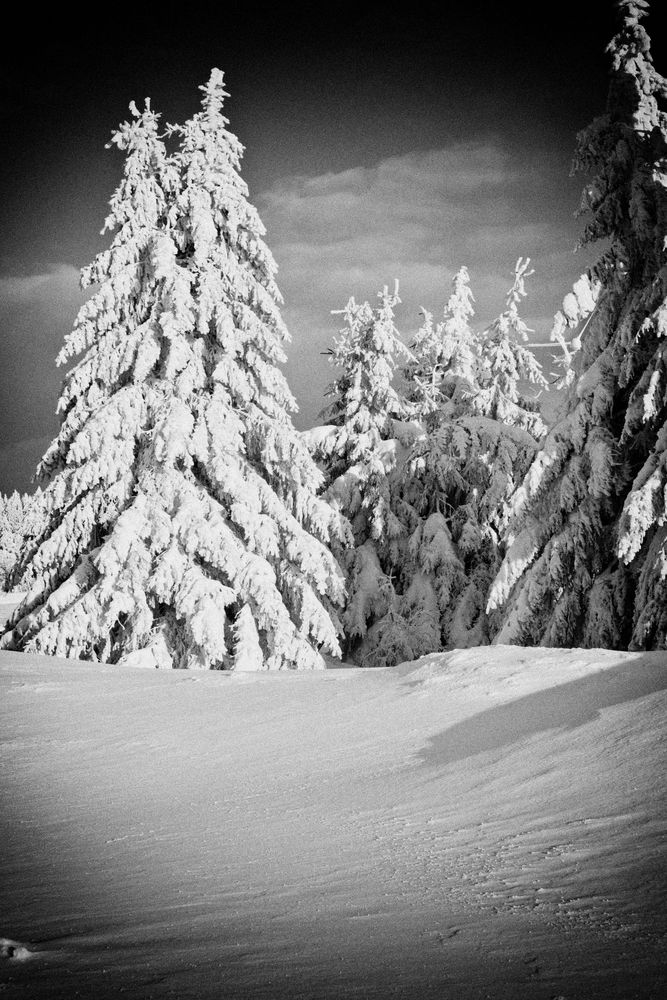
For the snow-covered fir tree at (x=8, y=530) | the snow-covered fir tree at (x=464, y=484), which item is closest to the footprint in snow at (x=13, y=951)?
the snow-covered fir tree at (x=464, y=484)

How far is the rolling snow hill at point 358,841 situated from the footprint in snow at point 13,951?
Answer: 0.04 feet

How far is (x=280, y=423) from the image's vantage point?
14617 mm

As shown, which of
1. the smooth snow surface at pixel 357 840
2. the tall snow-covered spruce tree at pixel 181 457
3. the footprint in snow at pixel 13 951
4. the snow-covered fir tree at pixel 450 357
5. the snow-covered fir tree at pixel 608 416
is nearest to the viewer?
the smooth snow surface at pixel 357 840

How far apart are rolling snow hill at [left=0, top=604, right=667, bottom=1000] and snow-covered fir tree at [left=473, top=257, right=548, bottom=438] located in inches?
607

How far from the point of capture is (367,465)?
2027 centimetres

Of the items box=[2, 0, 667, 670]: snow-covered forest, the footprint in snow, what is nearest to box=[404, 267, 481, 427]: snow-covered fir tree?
box=[2, 0, 667, 670]: snow-covered forest

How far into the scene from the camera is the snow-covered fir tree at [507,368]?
2203 cm

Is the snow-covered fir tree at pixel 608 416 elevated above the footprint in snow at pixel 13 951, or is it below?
above

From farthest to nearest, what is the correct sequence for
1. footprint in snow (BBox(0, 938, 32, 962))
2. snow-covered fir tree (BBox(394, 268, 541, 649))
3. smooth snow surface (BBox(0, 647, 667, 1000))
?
snow-covered fir tree (BBox(394, 268, 541, 649))
footprint in snow (BBox(0, 938, 32, 962))
smooth snow surface (BBox(0, 647, 667, 1000))

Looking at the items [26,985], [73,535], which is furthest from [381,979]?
[73,535]

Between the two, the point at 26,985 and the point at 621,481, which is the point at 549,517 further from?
the point at 26,985

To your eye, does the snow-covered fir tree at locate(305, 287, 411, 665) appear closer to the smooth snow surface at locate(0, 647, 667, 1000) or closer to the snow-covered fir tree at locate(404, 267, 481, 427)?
the snow-covered fir tree at locate(404, 267, 481, 427)

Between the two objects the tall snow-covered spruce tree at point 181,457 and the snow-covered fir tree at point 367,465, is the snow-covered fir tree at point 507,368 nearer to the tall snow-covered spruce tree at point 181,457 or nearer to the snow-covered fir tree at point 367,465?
the snow-covered fir tree at point 367,465

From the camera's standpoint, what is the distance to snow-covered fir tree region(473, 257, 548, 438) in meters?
22.0
